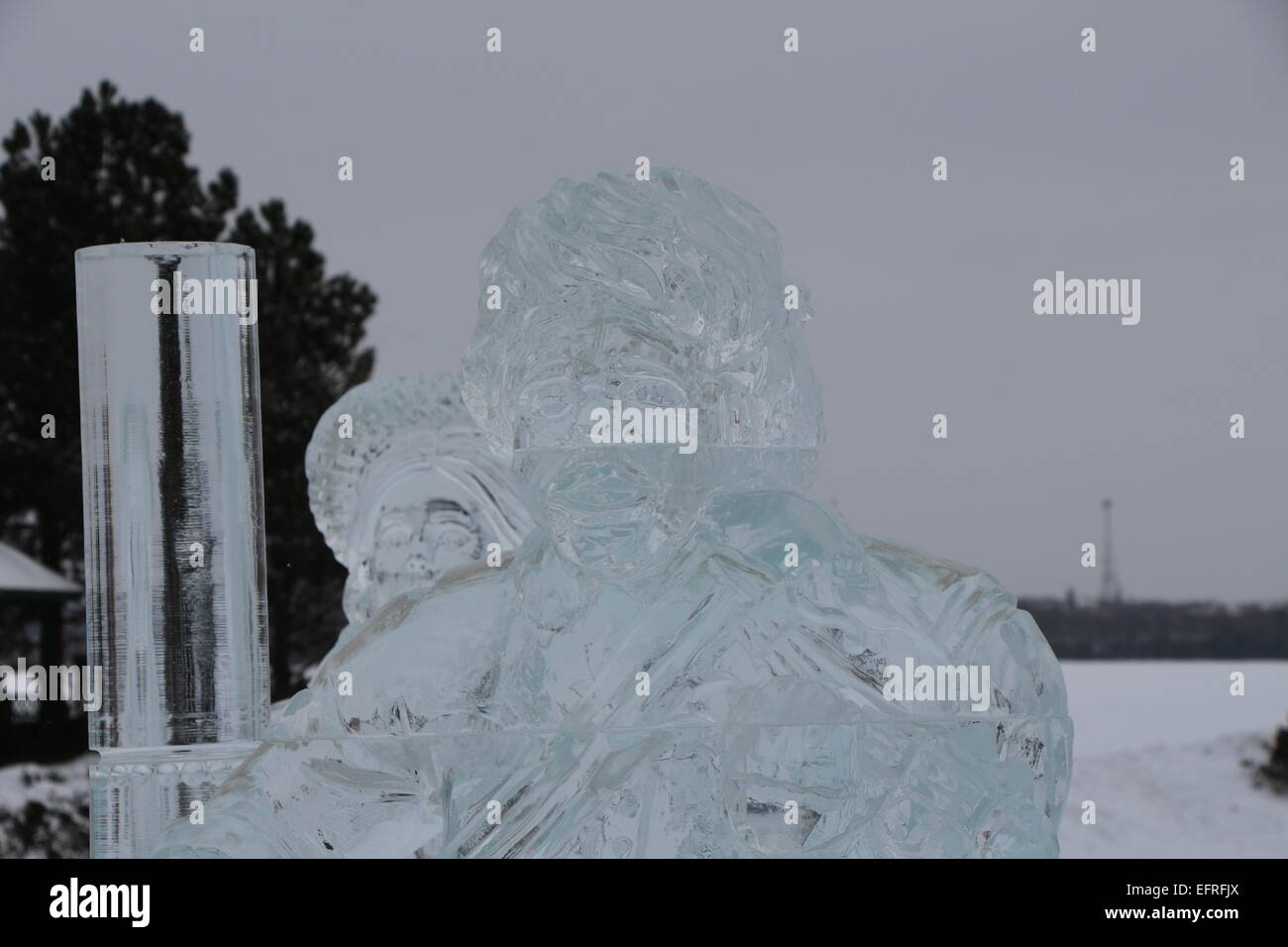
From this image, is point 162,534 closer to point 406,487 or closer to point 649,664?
point 649,664

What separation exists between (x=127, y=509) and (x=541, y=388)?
766 millimetres

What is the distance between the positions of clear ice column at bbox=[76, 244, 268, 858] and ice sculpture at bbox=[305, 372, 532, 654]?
0.89 meters

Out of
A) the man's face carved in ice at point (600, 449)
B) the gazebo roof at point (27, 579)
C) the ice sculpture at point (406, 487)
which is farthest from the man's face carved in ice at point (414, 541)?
the gazebo roof at point (27, 579)

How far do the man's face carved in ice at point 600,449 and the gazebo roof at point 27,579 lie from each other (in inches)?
421

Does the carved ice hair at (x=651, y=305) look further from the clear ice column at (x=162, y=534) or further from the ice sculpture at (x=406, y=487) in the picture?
the ice sculpture at (x=406, y=487)

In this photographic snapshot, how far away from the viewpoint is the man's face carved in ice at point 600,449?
2973 mm

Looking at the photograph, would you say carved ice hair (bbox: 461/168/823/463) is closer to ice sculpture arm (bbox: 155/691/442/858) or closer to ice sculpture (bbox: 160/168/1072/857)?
ice sculpture (bbox: 160/168/1072/857)

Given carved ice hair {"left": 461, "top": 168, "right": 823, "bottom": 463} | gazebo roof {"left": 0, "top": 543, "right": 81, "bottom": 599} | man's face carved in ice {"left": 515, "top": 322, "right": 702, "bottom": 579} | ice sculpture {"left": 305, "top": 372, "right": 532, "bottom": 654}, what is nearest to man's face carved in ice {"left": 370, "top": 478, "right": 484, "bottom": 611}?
ice sculpture {"left": 305, "top": 372, "right": 532, "bottom": 654}

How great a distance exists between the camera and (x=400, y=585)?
4.02 m

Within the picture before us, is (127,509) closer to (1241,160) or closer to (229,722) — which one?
→ (229,722)

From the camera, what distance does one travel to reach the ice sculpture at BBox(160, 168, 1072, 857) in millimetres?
2908

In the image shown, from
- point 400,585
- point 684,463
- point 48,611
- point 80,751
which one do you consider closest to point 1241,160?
point 684,463

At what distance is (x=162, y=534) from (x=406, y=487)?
100 cm
